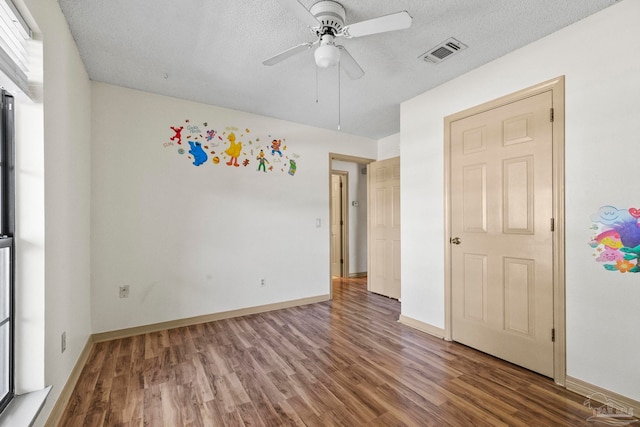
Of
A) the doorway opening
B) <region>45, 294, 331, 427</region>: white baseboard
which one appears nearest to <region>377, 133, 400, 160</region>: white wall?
the doorway opening

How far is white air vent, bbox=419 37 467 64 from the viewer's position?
2156 millimetres

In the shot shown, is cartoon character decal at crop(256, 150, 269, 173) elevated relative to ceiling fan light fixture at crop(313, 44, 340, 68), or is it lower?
lower

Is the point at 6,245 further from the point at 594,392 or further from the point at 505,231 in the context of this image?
the point at 594,392

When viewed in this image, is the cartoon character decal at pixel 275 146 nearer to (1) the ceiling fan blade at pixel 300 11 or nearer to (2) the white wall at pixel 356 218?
(2) the white wall at pixel 356 218

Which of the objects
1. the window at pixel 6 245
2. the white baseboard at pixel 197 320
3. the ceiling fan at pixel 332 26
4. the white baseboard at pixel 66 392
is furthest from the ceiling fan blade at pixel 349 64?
the white baseboard at pixel 197 320

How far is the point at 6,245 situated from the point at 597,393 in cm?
349

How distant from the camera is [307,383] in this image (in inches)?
78.4

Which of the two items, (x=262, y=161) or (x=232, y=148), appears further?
(x=262, y=161)

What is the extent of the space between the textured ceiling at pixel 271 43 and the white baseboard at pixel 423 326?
2496mm

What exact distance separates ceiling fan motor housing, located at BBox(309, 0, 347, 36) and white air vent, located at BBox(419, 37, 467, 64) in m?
0.90

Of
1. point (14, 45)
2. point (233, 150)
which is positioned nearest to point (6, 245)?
point (14, 45)

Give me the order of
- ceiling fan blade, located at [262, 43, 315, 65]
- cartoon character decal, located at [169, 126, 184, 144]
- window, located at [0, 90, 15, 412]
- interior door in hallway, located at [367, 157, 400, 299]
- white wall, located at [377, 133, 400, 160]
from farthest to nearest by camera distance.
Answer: white wall, located at [377, 133, 400, 160] → interior door in hallway, located at [367, 157, 400, 299] → cartoon character decal, located at [169, 126, 184, 144] → ceiling fan blade, located at [262, 43, 315, 65] → window, located at [0, 90, 15, 412]

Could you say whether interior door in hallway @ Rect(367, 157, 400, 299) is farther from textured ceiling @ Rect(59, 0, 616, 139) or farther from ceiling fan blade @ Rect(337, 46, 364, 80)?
ceiling fan blade @ Rect(337, 46, 364, 80)

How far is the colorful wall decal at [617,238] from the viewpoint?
170 centimetres
